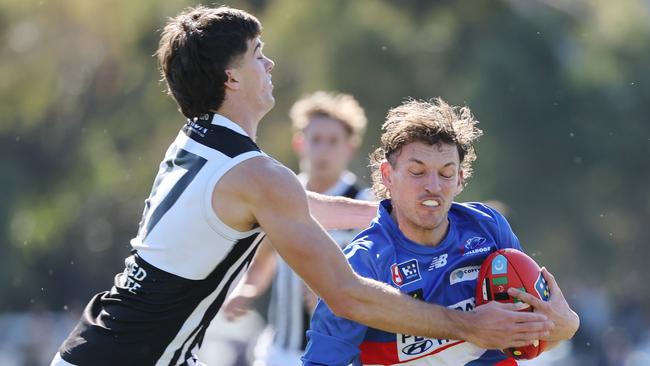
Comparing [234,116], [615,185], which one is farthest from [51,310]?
[234,116]

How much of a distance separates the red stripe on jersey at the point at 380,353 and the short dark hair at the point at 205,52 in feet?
3.66

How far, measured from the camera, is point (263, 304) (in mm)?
20453

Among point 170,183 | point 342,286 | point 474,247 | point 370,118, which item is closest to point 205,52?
point 170,183

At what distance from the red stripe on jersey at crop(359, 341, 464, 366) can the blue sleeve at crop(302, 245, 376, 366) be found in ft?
0.38

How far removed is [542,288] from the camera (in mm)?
4781

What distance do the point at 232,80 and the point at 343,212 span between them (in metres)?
1.01

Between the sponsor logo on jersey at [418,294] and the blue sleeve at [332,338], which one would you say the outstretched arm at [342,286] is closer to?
the blue sleeve at [332,338]

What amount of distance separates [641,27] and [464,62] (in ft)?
9.27

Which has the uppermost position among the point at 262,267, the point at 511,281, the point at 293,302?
the point at 262,267

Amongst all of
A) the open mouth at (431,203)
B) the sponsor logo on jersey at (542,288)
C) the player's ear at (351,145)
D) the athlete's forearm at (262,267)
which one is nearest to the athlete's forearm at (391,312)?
the sponsor logo on jersey at (542,288)

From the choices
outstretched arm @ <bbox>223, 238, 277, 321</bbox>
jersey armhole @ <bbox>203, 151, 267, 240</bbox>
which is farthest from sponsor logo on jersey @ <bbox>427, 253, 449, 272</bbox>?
outstretched arm @ <bbox>223, 238, 277, 321</bbox>

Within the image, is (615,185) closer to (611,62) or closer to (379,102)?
(611,62)

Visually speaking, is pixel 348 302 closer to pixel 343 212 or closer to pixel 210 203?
pixel 210 203

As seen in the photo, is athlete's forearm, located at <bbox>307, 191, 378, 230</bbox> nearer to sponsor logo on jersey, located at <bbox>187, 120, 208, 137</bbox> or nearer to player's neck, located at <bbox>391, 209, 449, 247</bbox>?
player's neck, located at <bbox>391, 209, 449, 247</bbox>
